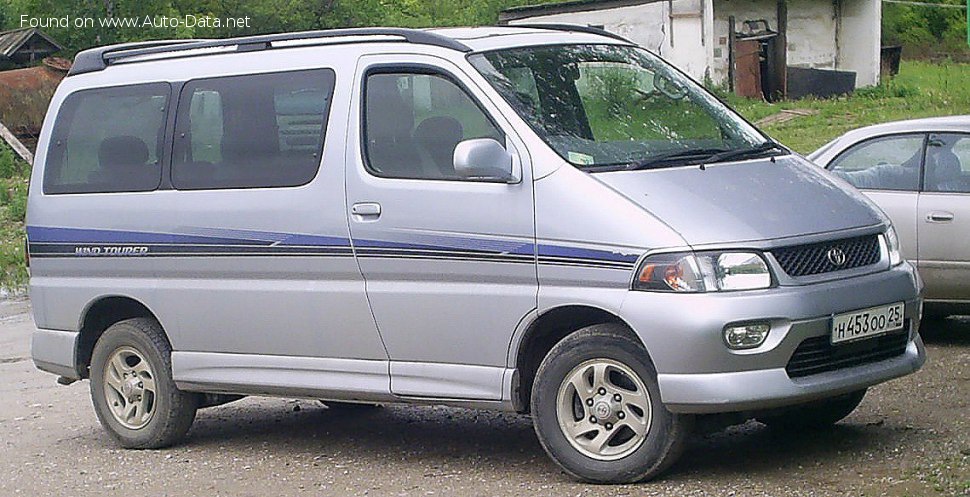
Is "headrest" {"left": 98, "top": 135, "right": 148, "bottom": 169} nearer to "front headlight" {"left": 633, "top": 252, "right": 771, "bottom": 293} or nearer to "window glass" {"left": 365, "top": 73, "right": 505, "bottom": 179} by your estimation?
"window glass" {"left": 365, "top": 73, "right": 505, "bottom": 179}

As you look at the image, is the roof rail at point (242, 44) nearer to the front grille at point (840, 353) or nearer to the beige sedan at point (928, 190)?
the front grille at point (840, 353)

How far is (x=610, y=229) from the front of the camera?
6.61 metres

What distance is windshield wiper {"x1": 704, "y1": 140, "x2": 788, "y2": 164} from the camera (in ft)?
23.5

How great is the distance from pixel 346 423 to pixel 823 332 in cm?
352

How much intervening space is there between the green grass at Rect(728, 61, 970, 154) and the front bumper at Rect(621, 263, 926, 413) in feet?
50.7

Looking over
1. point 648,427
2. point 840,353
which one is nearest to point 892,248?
point 840,353

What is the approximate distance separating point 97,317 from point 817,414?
13.2 ft

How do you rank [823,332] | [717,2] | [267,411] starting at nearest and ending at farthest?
[823,332] < [267,411] < [717,2]

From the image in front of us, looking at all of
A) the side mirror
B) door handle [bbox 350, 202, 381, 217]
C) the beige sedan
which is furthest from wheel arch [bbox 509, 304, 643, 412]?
the beige sedan

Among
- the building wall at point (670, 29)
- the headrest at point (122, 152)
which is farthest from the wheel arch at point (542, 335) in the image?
the building wall at point (670, 29)

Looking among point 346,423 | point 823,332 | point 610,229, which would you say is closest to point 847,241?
point 823,332

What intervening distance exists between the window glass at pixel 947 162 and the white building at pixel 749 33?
21.2 metres

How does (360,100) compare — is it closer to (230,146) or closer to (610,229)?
(230,146)

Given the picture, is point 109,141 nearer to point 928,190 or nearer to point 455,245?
point 455,245
